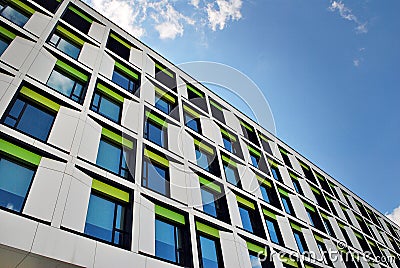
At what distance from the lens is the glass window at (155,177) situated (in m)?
10.7

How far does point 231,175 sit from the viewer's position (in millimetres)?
15320

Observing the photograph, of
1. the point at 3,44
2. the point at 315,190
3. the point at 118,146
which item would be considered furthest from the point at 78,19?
the point at 315,190

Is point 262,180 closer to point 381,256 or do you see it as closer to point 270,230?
point 270,230

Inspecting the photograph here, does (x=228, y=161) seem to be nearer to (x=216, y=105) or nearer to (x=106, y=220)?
(x=216, y=105)

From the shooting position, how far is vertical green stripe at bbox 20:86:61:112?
929 centimetres

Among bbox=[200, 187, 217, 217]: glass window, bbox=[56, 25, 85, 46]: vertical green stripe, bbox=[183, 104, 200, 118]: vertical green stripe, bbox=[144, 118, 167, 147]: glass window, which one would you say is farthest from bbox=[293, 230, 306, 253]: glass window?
bbox=[56, 25, 85, 46]: vertical green stripe

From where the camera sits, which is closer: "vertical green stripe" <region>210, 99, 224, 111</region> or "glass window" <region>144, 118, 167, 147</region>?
"glass window" <region>144, 118, 167, 147</region>

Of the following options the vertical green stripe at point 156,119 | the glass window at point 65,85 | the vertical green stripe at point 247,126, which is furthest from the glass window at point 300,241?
the glass window at point 65,85

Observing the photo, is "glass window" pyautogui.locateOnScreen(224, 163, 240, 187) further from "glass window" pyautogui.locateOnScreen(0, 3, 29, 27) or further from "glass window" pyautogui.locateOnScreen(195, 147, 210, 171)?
"glass window" pyautogui.locateOnScreen(0, 3, 29, 27)

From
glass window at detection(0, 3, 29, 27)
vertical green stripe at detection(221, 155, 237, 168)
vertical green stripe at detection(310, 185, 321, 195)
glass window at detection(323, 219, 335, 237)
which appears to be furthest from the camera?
vertical green stripe at detection(310, 185, 321, 195)

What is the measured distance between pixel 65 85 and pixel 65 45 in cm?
255

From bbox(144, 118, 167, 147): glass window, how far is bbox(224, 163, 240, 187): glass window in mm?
A: 4019

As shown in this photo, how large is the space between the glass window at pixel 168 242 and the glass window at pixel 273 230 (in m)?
6.06

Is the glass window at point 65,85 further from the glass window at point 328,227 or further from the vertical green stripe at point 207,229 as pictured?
the glass window at point 328,227
